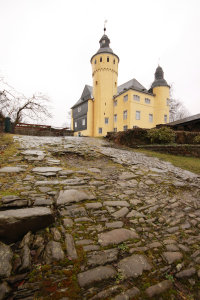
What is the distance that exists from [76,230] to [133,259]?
0.73 m

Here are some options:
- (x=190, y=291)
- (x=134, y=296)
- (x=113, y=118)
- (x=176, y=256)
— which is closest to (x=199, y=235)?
(x=176, y=256)

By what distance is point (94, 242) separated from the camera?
166 cm

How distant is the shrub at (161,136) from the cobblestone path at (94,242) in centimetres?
715

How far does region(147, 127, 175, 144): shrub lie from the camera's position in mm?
9555

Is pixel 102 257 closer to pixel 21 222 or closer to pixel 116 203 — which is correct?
pixel 21 222

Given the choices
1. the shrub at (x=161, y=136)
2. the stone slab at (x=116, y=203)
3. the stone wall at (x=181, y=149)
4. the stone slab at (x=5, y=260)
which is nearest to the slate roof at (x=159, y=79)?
the shrub at (x=161, y=136)

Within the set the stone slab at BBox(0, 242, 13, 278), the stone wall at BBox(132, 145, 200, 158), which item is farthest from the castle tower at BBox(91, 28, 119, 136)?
the stone slab at BBox(0, 242, 13, 278)

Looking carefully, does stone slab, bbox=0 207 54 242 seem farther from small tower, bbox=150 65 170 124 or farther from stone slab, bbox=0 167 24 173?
small tower, bbox=150 65 170 124

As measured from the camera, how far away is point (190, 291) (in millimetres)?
1281

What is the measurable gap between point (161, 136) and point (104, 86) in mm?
22313

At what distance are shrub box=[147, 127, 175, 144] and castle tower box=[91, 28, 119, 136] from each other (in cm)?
1898

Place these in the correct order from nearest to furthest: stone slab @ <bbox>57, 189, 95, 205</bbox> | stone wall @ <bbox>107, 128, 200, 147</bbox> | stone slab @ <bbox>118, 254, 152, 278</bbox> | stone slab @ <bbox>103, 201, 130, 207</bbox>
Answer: stone slab @ <bbox>118, 254, 152, 278</bbox> < stone slab @ <bbox>57, 189, 95, 205</bbox> < stone slab @ <bbox>103, 201, 130, 207</bbox> < stone wall @ <bbox>107, 128, 200, 147</bbox>

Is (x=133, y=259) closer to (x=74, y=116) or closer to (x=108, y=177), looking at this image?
(x=108, y=177)

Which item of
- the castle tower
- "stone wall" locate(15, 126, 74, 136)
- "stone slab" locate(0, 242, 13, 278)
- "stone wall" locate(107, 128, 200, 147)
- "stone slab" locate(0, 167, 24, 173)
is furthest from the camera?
the castle tower
